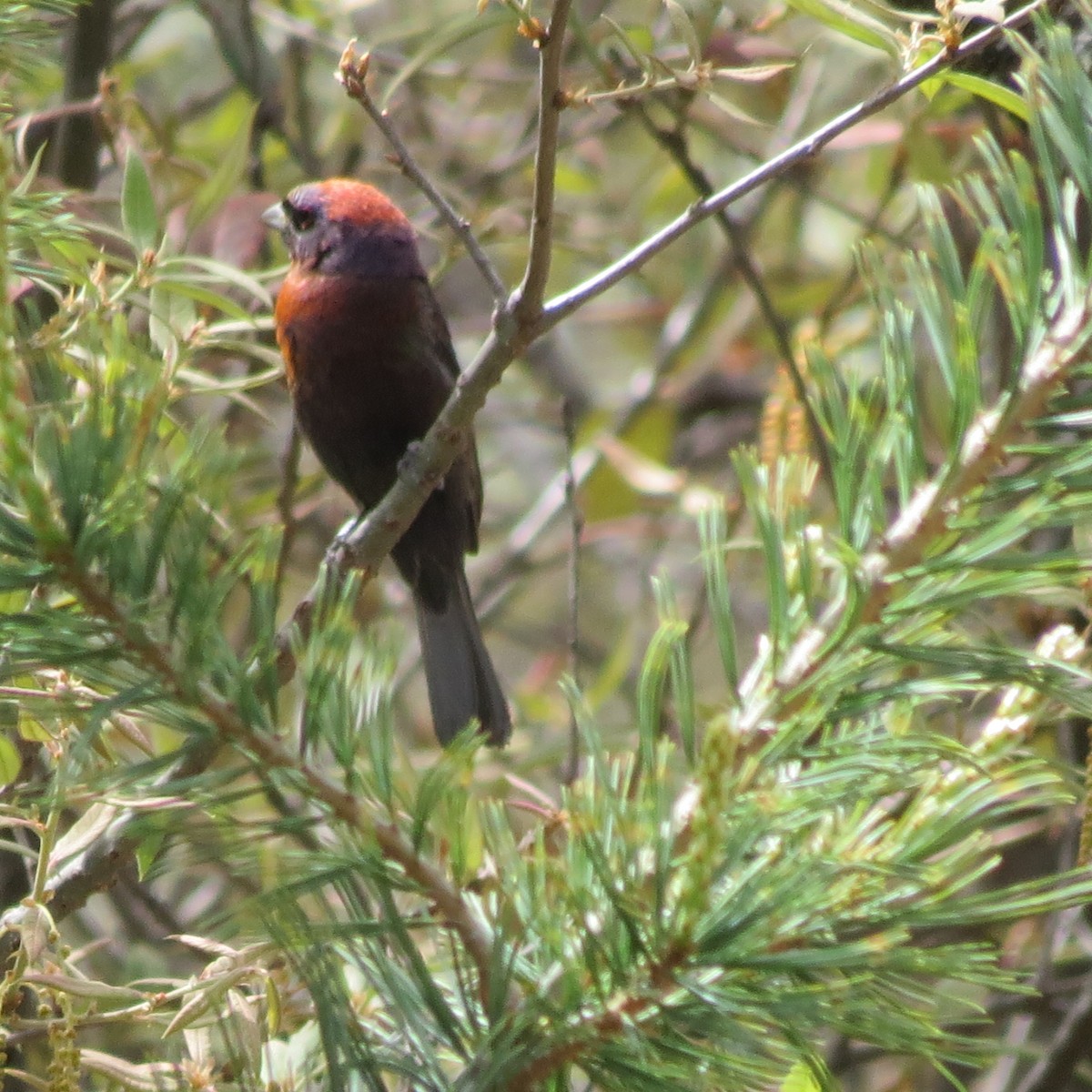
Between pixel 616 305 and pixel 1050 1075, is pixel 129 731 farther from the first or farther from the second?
pixel 616 305

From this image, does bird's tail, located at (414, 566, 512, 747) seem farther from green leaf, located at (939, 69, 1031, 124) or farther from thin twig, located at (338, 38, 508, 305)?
green leaf, located at (939, 69, 1031, 124)

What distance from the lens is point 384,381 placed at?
363cm

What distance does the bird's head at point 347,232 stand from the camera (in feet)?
12.4

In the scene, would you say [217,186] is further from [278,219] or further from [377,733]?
[377,733]

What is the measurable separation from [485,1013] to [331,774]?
8.8 inches

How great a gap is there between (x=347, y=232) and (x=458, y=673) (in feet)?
3.77

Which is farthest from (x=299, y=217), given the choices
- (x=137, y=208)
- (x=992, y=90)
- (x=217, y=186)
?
(x=992, y=90)

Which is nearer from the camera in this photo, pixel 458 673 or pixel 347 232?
pixel 458 673

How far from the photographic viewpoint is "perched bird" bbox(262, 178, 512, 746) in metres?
3.60

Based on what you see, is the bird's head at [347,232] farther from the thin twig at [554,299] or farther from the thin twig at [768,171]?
the thin twig at [768,171]

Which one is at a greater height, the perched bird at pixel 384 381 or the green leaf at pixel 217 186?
the green leaf at pixel 217 186

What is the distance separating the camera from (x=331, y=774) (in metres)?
1.22

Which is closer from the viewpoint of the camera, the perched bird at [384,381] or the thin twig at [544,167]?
the thin twig at [544,167]

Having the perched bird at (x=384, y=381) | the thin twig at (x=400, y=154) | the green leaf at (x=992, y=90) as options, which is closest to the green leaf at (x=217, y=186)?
the perched bird at (x=384, y=381)
